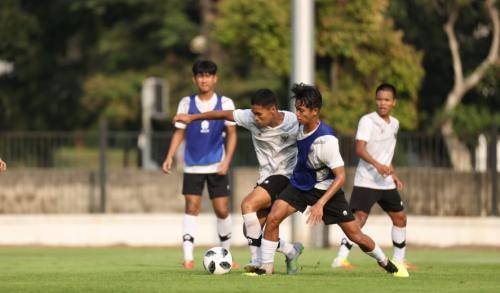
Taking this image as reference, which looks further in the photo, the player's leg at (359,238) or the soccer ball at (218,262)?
the soccer ball at (218,262)

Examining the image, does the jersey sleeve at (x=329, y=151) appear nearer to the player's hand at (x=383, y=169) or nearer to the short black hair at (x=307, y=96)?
the short black hair at (x=307, y=96)

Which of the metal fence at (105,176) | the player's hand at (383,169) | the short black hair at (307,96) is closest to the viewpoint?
the short black hair at (307,96)

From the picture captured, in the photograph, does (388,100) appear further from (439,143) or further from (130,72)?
(130,72)

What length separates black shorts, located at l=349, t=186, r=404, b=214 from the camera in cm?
1506

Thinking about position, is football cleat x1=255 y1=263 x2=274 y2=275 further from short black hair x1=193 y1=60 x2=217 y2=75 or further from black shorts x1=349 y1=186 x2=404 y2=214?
short black hair x1=193 y1=60 x2=217 y2=75

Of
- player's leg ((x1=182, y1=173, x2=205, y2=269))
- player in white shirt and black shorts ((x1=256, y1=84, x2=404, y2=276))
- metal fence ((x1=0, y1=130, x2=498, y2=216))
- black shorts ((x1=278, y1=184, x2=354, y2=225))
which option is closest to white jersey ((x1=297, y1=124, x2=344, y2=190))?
player in white shirt and black shorts ((x1=256, y1=84, x2=404, y2=276))

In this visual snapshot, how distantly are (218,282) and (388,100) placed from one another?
3.54 metres

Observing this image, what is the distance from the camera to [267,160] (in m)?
13.5

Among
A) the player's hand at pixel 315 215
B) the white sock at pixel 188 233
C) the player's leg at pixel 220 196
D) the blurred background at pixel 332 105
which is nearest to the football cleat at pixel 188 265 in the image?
the white sock at pixel 188 233

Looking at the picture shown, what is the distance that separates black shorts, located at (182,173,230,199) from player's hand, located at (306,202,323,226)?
133 inches

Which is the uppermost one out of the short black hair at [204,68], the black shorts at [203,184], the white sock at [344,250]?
the short black hair at [204,68]

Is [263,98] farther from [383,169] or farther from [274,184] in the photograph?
[383,169]

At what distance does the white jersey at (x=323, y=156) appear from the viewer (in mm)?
12578

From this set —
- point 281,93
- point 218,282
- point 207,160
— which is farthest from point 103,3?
point 218,282
